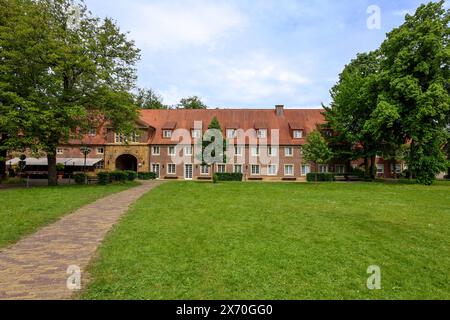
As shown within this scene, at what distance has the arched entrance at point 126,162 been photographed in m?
43.4

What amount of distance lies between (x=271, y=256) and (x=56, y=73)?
78.1ft

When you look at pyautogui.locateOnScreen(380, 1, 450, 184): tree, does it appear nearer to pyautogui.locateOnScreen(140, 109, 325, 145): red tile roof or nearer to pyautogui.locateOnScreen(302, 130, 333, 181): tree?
pyautogui.locateOnScreen(302, 130, 333, 181): tree

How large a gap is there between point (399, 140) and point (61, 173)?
44.6 meters

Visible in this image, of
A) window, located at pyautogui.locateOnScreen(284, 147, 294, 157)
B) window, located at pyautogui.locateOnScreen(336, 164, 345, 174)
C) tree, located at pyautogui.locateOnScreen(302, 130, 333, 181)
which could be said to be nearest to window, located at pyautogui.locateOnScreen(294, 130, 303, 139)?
window, located at pyautogui.locateOnScreen(284, 147, 294, 157)

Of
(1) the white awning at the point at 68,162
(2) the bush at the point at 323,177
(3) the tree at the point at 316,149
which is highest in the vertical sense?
(3) the tree at the point at 316,149

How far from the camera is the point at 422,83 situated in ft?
93.0

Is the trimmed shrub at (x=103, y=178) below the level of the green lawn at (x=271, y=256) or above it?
above

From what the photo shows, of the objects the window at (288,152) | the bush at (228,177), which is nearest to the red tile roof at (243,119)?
the window at (288,152)

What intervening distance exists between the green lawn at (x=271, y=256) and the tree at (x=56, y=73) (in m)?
15.3

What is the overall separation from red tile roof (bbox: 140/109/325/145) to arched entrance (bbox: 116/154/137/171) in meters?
5.28

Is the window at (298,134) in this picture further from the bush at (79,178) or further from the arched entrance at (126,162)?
the bush at (79,178)

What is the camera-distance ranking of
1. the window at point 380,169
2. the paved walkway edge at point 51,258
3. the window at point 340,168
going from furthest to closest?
1. the window at point 380,169
2. the window at point 340,168
3. the paved walkway edge at point 51,258

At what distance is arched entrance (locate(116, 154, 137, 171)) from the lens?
43375 mm
